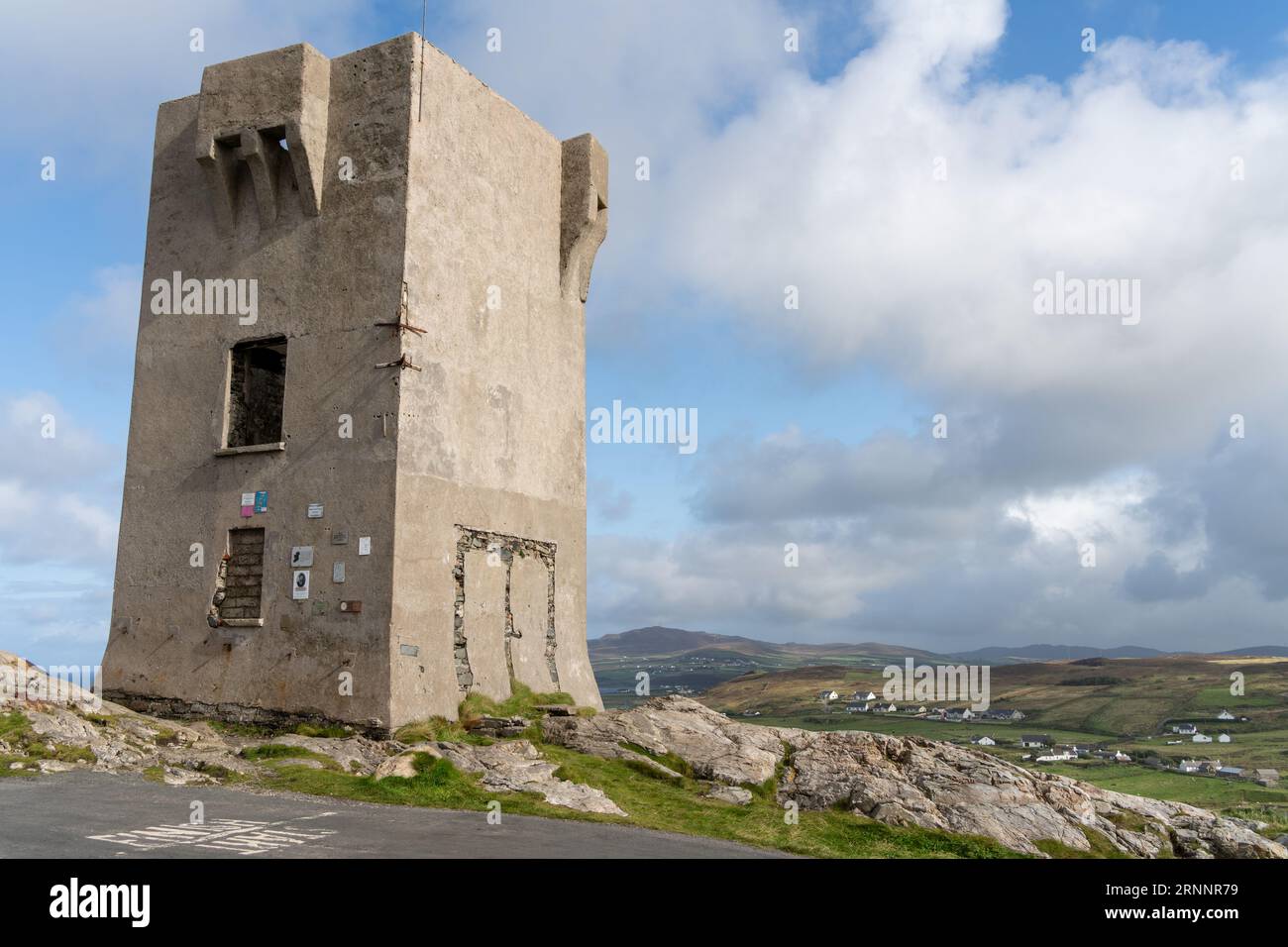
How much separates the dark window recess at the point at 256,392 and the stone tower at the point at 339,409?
0.05 m

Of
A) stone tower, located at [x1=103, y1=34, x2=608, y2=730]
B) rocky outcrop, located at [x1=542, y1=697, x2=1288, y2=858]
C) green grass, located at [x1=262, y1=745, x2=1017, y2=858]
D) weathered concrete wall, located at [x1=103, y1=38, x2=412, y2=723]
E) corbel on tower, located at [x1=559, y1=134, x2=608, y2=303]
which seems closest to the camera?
green grass, located at [x1=262, y1=745, x2=1017, y2=858]

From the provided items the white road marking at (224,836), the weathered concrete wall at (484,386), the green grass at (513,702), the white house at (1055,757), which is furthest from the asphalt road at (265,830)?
the white house at (1055,757)

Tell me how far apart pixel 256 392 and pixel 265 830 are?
11566mm

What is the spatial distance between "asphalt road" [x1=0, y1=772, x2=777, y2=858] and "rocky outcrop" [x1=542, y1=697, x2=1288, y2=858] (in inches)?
174

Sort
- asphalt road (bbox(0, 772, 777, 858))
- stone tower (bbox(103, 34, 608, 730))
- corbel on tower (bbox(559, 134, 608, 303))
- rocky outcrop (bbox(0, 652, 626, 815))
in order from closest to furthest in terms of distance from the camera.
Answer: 1. asphalt road (bbox(0, 772, 777, 858))
2. rocky outcrop (bbox(0, 652, 626, 815))
3. stone tower (bbox(103, 34, 608, 730))
4. corbel on tower (bbox(559, 134, 608, 303))

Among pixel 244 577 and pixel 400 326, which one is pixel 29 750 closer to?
pixel 244 577

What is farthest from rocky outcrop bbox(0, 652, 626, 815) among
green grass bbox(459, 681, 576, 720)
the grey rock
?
the grey rock

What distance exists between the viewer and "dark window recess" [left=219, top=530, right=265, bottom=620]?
17.4 metres

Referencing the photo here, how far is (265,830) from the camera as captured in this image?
33.1 ft

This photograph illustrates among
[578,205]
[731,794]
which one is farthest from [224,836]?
[578,205]

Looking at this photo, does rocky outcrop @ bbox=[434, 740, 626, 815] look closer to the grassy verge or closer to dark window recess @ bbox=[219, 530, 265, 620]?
the grassy verge

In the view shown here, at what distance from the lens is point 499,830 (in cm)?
1072
